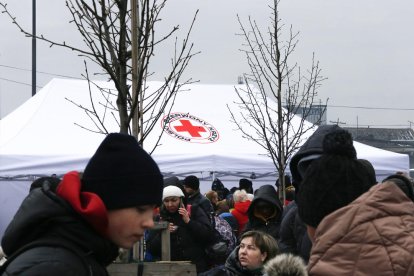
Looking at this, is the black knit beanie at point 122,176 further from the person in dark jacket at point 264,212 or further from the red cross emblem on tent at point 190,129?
the red cross emblem on tent at point 190,129

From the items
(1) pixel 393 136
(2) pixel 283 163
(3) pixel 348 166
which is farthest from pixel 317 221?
(1) pixel 393 136

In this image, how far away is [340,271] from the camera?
7.16 ft

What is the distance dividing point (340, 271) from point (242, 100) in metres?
15.2

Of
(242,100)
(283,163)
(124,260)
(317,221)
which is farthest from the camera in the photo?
(242,100)

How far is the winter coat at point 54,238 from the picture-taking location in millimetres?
2309

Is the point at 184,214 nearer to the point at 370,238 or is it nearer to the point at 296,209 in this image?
the point at 296,209

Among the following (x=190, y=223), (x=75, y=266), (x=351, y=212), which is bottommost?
(x=190, y=223)

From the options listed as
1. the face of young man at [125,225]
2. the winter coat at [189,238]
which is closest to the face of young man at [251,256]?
the winter coat at [189,238]

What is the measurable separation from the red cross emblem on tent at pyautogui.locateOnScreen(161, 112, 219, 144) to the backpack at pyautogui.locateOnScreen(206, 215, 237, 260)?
6.56m

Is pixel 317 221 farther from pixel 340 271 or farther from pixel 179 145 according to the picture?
pixel 179 145

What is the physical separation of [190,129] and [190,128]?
37mm

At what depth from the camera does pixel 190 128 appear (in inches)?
650

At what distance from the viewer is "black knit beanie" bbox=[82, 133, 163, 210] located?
8.21 feet

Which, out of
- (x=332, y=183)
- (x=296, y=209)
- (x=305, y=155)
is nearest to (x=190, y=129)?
(x=296, y=209)
